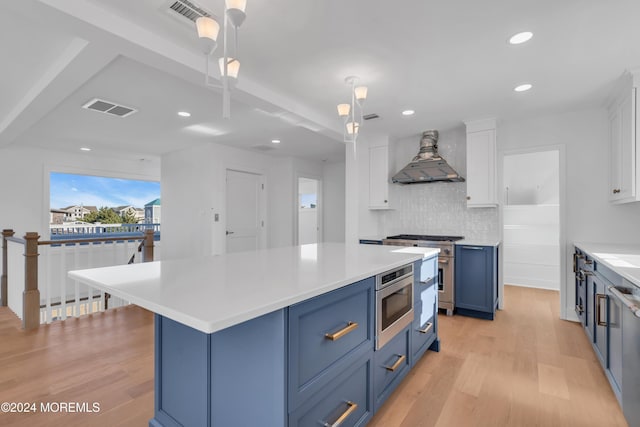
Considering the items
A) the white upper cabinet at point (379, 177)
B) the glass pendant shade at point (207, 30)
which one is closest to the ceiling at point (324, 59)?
the glass pendant shade at point (207, 30)

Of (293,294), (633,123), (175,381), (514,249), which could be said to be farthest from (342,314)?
(514,249)

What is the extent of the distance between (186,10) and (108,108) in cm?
223

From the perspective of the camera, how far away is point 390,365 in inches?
73.3

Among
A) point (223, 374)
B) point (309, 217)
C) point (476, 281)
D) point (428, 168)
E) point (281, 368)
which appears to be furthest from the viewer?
point (309, 217)

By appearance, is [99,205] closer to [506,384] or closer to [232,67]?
[232,67]

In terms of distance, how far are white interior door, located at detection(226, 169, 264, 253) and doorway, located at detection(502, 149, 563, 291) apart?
415 centimetres

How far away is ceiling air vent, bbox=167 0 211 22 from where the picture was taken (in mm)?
1733

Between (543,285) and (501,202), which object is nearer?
(501,202)

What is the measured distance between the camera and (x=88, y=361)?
7.87 ft

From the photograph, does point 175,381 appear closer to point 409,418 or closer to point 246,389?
point 246,389

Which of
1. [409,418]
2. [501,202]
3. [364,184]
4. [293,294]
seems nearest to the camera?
[293,294]

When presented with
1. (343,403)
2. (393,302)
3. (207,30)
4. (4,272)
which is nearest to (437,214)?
(393,302)

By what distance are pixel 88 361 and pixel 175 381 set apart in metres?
1.51
